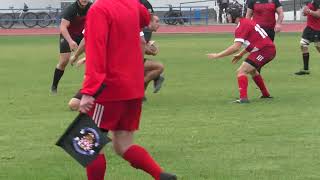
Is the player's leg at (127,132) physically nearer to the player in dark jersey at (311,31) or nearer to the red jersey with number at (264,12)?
the red jersey with number at (264,12)

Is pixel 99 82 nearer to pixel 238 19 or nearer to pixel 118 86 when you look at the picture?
pixel 118 86

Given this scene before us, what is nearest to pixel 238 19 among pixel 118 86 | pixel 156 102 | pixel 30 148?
pixel 156 102

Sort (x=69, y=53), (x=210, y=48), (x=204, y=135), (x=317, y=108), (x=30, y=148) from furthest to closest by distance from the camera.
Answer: (x=210, y=48) < (x=69, y=53) < (x=317, y=108) < (x=204, y=135) < (x=30, y=148)

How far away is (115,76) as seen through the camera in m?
6.29

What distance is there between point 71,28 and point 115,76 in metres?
8.63

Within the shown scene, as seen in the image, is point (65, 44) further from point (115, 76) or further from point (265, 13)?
point (115, 76)

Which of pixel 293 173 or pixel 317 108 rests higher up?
pixel 293 173

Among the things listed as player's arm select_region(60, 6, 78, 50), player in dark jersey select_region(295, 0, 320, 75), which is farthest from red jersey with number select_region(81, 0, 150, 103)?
player in dark jersey select_region(295, 0, 320, 75)

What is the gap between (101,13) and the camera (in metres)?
6.18

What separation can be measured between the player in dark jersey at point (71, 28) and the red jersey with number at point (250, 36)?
111 inches

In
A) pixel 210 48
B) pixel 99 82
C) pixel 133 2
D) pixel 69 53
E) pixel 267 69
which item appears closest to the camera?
pixel 99 82

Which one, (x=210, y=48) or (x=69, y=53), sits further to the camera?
(x=210, y=48)

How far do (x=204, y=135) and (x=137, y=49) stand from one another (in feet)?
11.4

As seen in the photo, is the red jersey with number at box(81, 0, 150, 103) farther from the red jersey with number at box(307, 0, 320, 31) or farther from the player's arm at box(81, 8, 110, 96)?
the red jersey with number at box(307, 0, 320, 31)
